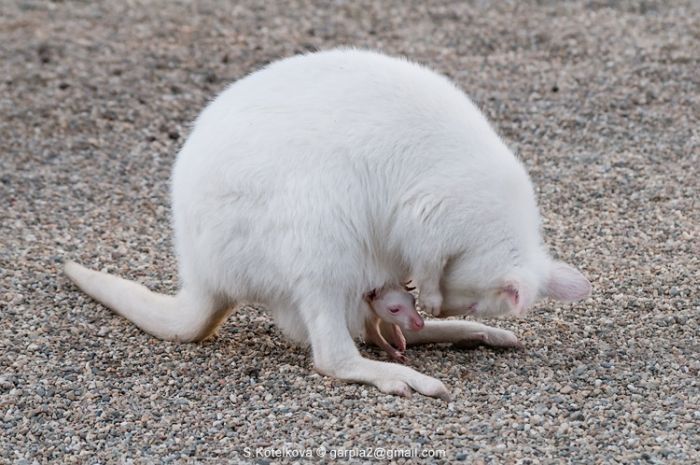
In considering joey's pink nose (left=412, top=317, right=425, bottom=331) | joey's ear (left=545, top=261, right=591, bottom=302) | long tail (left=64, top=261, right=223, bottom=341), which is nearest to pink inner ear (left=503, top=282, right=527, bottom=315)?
joey's ear (left=545, top=261, right=591, bottom=302)

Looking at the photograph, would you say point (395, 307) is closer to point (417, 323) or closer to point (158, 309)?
point (417, 323)

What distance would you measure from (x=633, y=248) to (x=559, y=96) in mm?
1824

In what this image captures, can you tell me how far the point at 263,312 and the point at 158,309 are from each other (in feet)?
1.45

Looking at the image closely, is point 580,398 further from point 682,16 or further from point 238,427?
point 682,16

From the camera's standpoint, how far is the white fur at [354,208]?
11.7 feet

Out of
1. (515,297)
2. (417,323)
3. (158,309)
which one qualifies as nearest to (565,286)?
(515,297)

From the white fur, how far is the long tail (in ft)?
0.71

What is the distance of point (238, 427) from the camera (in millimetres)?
3439

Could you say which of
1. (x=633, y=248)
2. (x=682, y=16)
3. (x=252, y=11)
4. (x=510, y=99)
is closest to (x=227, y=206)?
(x=633, y=248)

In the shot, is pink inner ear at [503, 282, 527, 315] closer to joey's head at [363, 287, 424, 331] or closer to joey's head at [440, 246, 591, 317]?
joey's head at [440, 246, 591, 317]

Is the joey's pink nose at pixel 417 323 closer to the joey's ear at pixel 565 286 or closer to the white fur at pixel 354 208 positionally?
the white fur at pixel 354 208

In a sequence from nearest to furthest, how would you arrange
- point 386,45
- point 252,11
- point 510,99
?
1. point 510,99
2. point 386,45
3. point 252,11

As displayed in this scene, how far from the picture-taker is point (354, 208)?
358cm

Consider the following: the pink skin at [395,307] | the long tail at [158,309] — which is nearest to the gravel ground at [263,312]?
the long tail at [158,309]
